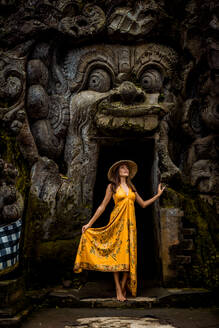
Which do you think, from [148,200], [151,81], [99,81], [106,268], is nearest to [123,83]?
[99,81]

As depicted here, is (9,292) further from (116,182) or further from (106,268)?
(116,182)

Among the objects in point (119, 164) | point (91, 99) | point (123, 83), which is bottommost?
point (119, 164)

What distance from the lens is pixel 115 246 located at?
17.0 ft

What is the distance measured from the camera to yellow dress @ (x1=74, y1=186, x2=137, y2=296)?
5.12 meters

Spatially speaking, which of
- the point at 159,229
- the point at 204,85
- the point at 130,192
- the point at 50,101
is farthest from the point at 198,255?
the point at 50,101

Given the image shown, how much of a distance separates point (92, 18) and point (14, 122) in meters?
2.23

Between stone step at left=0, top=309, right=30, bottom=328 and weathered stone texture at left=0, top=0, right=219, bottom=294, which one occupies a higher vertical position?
weathered stone texture at left=0, top=0, right=219, bottom=294

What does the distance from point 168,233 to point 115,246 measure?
90cm

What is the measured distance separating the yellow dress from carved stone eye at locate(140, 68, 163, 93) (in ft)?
6.78

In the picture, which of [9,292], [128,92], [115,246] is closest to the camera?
[9,292]

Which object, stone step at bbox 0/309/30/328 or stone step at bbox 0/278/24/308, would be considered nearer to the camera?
stone step at bbox 0/309/30/328

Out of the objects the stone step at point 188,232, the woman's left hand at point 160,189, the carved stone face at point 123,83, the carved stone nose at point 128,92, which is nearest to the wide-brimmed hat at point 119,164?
the woman's left hand at point 160,189

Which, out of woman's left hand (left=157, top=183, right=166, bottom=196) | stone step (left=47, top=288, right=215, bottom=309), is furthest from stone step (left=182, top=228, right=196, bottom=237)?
stone step (left=47, top=288, right=215, bottom=309)

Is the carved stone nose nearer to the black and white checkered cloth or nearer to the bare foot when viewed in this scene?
the black and white checkered cloth
